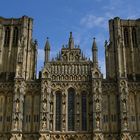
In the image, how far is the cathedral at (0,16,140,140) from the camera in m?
42.8

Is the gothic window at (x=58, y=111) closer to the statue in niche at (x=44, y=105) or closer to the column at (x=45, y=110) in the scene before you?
the column at (x=45, y=110)

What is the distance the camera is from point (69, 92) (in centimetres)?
4538

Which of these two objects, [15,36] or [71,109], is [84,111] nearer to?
[71,109]

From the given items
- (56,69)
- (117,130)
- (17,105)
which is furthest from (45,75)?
(117,130)

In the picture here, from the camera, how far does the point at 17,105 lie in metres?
43.4

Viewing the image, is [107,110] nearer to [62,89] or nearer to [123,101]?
[123,101]

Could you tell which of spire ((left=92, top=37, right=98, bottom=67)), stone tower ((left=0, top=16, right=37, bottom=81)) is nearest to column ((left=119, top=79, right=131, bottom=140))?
spire ((left=92, top=37, right=98, bottom=67))

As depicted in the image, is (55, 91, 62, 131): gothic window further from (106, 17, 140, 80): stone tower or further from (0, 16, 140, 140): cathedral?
(106, 17, 140, 80): stone tower

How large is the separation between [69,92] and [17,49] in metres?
9.03

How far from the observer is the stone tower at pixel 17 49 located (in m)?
46.5

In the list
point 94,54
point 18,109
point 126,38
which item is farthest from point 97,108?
point 126,38

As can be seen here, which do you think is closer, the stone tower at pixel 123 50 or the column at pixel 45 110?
the column at pixel 45 110

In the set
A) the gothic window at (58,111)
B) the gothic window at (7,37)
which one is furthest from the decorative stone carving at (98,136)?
the gothic window at (7,37)

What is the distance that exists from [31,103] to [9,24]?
12.1 m
